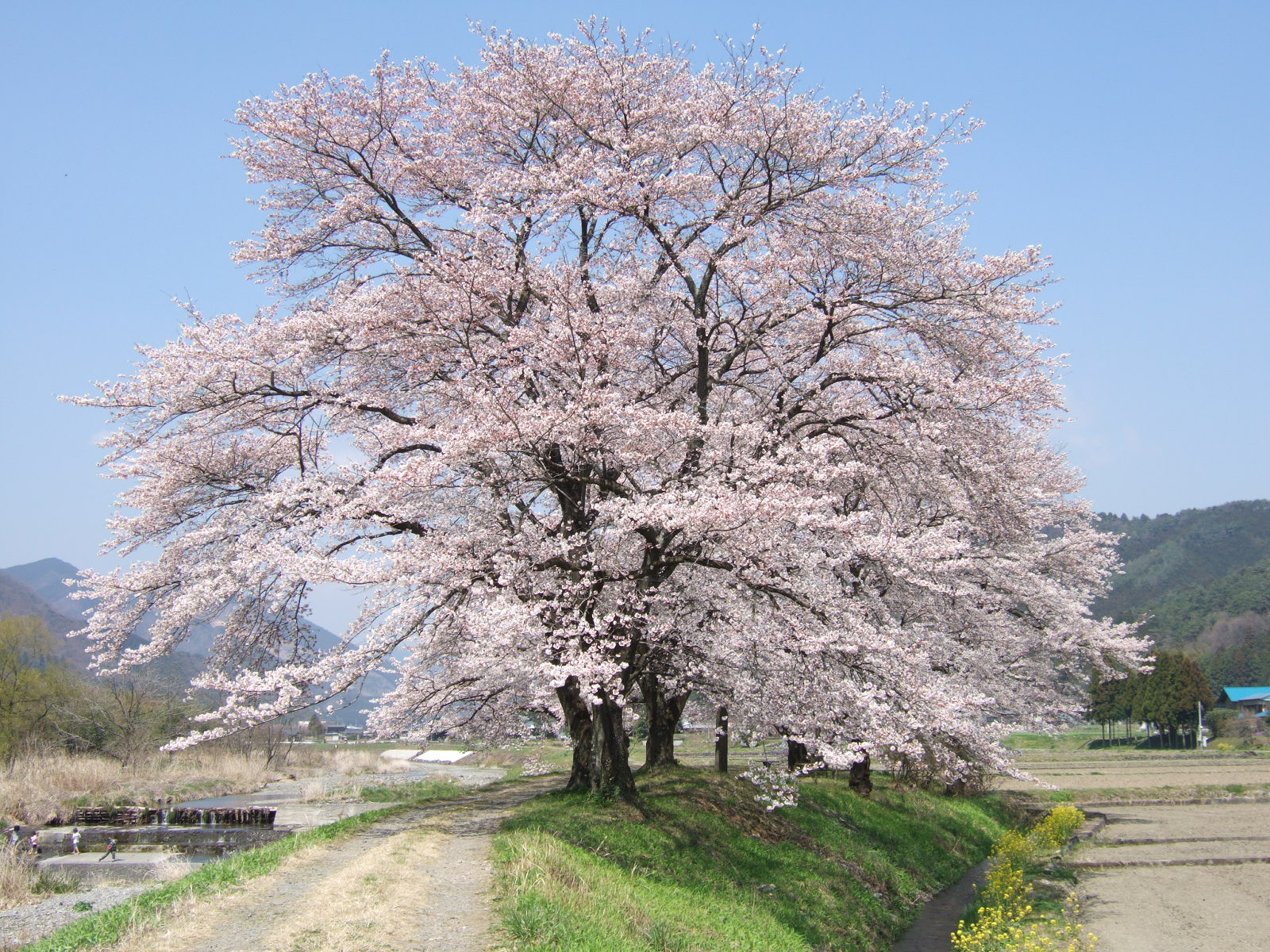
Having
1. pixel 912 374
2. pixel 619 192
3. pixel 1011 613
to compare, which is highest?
pixel 619 192

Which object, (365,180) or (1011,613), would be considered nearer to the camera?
(365,180)

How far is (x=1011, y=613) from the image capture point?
93.8 ft

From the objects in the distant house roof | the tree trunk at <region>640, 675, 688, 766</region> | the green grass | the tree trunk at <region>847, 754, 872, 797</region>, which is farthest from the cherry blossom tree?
Answer: the distant house roof

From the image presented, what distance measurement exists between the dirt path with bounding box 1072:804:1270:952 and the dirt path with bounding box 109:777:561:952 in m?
13.0

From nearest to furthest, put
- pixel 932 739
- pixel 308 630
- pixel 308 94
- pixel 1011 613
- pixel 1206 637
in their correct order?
pixel 308 630, pixel 308 94, pixel 932 739, pixel 1011 613, pixel 1206 637

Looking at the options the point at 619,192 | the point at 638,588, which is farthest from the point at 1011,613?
the point at 619,192

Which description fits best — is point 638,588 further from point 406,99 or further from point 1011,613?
point 1011,613

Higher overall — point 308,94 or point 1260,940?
point 308,94

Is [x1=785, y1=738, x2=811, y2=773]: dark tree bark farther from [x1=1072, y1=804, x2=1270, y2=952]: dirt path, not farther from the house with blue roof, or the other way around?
the house with blue roof

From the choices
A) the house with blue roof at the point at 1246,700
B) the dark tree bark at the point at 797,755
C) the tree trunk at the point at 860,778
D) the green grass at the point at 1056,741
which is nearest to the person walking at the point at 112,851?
the dark tree bark at the point at 797,755

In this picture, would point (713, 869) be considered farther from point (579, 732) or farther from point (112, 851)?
point (112, 851)

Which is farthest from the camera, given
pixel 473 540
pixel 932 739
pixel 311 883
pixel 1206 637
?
pixel 1206 637

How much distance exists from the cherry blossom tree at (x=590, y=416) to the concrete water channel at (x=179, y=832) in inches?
284

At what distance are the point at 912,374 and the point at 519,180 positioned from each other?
7931mm
